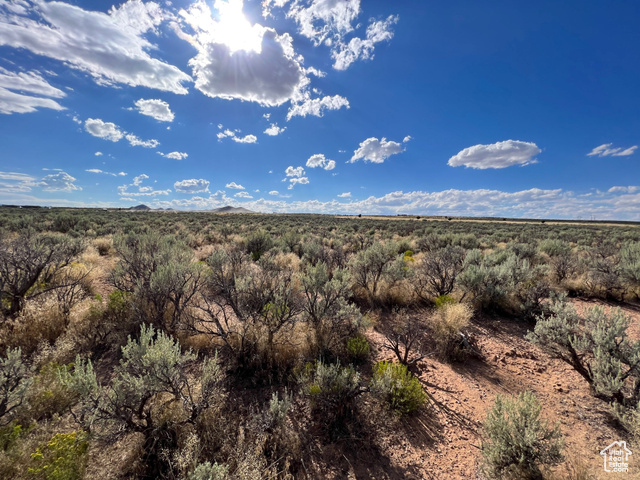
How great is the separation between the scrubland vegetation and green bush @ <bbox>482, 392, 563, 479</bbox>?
16mm

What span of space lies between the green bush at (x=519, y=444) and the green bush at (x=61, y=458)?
4461mm

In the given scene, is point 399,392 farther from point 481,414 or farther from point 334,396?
point 481,414

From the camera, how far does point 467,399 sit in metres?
4.24

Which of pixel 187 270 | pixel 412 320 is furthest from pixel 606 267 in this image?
pixel 187 270

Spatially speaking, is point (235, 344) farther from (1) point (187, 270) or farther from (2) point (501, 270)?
(2) point (501, 270)

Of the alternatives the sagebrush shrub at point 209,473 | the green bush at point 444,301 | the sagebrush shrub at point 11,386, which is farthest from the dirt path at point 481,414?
the sagebrush shrub at point 11,386

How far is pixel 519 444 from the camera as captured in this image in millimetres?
2740

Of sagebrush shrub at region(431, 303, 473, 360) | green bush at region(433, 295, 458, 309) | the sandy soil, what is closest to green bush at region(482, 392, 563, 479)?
the sandy soil

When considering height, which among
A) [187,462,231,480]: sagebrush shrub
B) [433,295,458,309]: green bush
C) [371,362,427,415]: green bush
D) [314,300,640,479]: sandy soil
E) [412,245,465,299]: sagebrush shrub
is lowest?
[314,300,640,479]: sandy soil

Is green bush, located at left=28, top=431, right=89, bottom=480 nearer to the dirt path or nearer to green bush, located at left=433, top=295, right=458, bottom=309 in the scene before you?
the dirt path

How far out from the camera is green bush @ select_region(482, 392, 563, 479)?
2.71m

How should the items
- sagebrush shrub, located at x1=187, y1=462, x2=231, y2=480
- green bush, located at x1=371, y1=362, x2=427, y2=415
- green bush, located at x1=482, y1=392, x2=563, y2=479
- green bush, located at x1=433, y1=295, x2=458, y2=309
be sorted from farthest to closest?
1. green bush, located at x1=433, y1=295, x2=458, y2=309
2. green bush, located at x1=371, y1=362, x2=427, y2=415
3. green bush, located at x1=482, y1=392, x2=563, y2=479
4. sagebrush shrub, located at x1=187, y1=462, x2=231, y2=480

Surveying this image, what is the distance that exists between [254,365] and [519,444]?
3.86m

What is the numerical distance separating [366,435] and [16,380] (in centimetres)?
441
